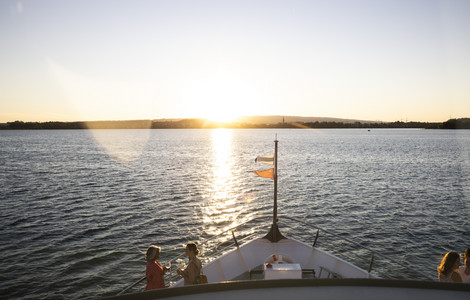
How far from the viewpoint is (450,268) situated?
22.9 feet

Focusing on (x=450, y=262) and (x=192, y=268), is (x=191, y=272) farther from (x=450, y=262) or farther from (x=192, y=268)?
(x=450, y=262)

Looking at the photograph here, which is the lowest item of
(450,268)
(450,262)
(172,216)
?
(172,216)

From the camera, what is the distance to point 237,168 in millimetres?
53250

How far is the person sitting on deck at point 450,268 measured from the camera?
22.8 ft

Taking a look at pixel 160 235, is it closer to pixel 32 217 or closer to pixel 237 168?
pixel 32 217

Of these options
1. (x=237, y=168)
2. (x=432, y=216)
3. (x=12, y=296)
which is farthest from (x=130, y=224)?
(x=237, y=168)

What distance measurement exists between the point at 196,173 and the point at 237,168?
31.1ft

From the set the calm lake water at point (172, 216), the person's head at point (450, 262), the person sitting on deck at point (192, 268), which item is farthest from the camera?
the calm lake water at point (172, 216)

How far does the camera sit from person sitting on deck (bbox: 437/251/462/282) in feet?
22.8

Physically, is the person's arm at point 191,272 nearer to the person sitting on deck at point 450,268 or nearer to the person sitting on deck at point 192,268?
the person sitting on deck at point 192,268

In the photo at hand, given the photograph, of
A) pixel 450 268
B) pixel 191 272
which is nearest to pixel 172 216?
pixel 191 272

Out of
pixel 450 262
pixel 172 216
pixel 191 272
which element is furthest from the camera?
pixel 172 216

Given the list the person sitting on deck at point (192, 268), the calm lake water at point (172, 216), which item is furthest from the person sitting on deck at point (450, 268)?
the calm lake water at point (172, 216)

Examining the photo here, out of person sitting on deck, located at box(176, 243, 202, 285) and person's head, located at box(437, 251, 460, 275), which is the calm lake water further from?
person's head, located at box(437, 251, 460, 275)
